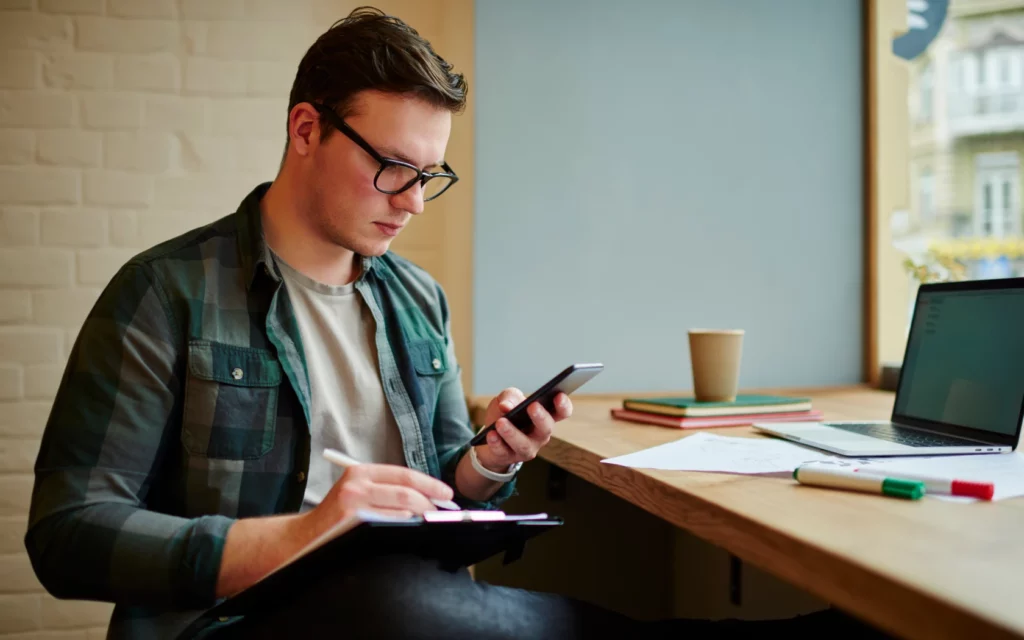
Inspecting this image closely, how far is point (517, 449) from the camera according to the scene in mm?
1149

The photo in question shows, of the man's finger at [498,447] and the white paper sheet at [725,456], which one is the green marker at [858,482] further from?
the man's finger at [498,447]

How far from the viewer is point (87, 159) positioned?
5.64ft

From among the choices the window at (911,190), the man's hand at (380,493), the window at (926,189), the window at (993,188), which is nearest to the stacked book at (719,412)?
the man's hand at (380,493)

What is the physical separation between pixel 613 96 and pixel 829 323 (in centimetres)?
76

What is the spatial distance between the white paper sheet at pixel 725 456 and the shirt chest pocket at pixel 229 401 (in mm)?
458

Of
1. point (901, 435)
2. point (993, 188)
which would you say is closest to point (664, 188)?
point (901, 435)

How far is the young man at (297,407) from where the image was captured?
34.7 inches

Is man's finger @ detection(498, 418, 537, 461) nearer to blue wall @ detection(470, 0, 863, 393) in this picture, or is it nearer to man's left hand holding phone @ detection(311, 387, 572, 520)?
man's left hand holding phone @ detection(311, 387, 572, 520)

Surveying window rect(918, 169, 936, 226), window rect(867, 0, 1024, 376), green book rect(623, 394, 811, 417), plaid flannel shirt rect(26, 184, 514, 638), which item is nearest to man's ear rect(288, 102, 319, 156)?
plaid flannel shirt rect(26, 184, 514, 638)

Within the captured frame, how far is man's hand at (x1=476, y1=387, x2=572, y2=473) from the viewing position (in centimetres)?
110

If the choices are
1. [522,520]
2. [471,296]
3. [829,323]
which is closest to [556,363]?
[471,296]

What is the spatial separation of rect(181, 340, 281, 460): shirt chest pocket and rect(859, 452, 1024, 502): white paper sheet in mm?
745

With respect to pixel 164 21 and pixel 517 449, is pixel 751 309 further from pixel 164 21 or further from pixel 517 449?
pixel 164 21

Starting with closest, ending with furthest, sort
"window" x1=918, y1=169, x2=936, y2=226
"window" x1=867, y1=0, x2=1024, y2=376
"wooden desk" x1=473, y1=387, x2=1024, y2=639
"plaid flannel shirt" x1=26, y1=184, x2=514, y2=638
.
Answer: "wooden desk" x1=473, y1=387, x2=1024, y2=639, "plaid flannel shirt" x1=26, y1=184, x2=514, y2=638, "window" x1=867, y1=0, x2=1024, y2=376, "window" x1=918, y1=169, x2=936, y2=226
